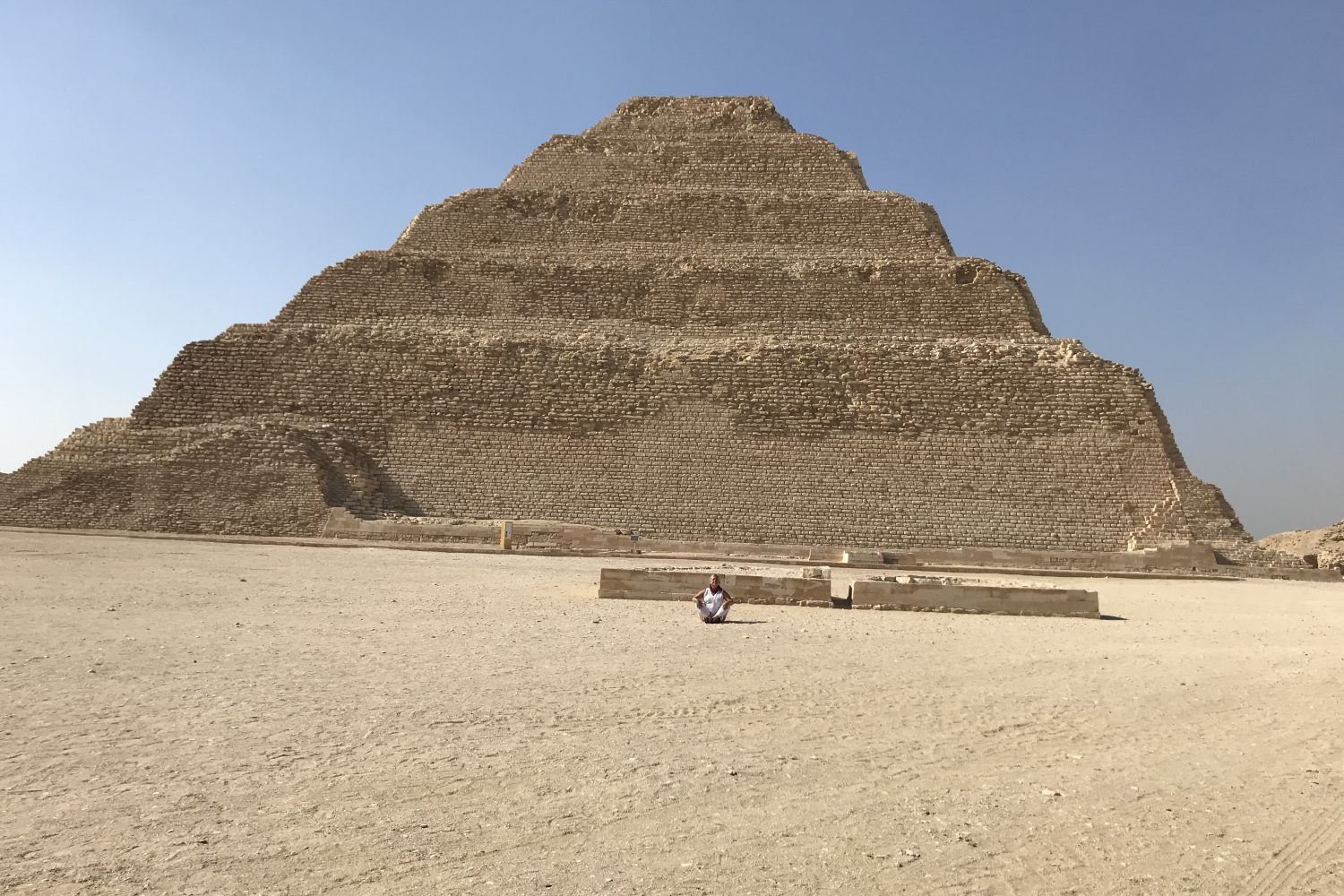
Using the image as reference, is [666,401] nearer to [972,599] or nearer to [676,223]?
[676,223]

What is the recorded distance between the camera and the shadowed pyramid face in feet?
68.3

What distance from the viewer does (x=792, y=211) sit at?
2759cm

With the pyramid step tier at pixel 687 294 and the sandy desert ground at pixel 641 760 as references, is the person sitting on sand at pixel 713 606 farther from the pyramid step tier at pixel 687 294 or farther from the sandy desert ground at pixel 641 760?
the pyramid step tier at pixel 687 294

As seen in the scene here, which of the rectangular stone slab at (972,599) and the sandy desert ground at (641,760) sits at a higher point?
the rectangular stone slab at (972,599)

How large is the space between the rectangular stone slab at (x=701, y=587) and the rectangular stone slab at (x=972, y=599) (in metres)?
0.42

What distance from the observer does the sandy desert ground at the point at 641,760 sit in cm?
302

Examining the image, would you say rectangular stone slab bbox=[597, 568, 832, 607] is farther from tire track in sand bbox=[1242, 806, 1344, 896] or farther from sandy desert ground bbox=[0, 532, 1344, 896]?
tire track in sand bbox=[1242, 806, 1344, 896]

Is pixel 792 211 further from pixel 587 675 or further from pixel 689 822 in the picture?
pixel 689 822

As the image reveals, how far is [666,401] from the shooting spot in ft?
74.3

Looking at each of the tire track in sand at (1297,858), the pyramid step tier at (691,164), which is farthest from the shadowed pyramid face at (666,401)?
the tire track in sand at (1297,858)

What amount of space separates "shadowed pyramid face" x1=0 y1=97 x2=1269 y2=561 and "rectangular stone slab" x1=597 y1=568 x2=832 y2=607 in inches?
379

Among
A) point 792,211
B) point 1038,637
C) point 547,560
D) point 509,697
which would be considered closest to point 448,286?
point 792,211

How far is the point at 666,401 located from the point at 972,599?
1278 cm

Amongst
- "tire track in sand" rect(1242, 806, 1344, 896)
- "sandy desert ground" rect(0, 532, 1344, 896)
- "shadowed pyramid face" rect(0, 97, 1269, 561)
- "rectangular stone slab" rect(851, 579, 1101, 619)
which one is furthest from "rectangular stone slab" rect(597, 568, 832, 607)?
"shadowed pyramid face" rect(0, 97, 1269, 561)
